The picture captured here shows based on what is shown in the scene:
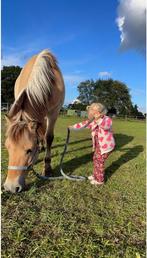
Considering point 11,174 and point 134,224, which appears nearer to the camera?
point 134,224

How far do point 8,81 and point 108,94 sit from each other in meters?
30.9

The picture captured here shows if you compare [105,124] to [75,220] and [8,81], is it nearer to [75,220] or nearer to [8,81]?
[75,220]

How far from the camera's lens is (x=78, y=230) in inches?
115

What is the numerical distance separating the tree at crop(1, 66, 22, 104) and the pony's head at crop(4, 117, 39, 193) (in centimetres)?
4725

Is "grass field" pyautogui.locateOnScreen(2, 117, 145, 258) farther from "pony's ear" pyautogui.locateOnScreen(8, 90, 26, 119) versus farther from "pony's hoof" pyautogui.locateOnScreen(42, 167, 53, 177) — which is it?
"pony's ear" pyautogui.locateOnScreen(8, 90, 26, 119)

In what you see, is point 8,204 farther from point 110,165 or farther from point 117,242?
point 110,165

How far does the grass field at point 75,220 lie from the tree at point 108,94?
6413 cm

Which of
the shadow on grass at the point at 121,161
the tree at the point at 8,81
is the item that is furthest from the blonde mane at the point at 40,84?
the tree at the point at 8,81

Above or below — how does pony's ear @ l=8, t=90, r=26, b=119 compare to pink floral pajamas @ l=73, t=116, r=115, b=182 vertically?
above

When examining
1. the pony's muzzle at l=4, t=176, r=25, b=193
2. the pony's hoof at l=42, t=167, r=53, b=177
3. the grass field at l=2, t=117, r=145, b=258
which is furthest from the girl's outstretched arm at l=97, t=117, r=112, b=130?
the pony's muzzle at l=4, t=176, r=25, b=193

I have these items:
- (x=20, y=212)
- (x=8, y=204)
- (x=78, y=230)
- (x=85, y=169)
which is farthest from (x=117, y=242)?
(x=85, y=169)

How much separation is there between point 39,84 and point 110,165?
267cm

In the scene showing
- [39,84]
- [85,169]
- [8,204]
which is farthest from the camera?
[85,169]

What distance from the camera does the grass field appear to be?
256cm
